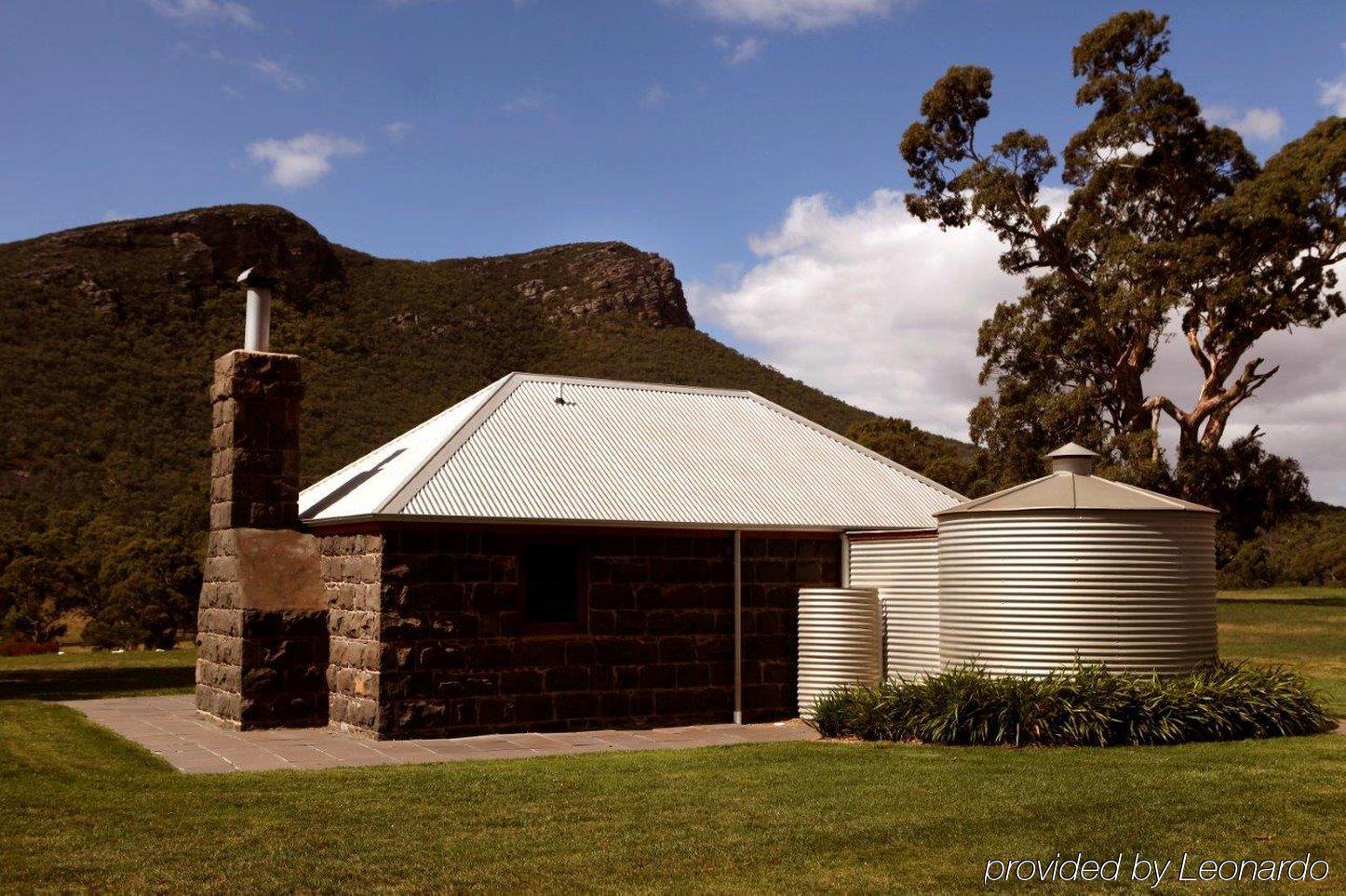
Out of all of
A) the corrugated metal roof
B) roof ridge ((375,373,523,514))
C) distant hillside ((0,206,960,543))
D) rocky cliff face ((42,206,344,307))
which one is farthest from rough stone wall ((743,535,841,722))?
rocky cliff face ((42,206,344,307))

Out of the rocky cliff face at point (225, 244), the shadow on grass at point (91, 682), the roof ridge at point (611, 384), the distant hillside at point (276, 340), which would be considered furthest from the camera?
the rocky cliff face at point (225, 244)

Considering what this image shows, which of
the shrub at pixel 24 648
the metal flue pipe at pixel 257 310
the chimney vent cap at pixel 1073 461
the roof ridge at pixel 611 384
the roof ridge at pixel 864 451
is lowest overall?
the shrub at pixel 24 648

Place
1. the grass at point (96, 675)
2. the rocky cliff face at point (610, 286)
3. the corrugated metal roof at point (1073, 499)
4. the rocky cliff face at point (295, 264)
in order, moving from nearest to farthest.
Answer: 1. the corrugated metal roof at point (1073, 499)
2. the grass at point (96, 675)
3. the rocky cliff face at point (295, 264)
4. the rocky cliff face at point (610, 286)

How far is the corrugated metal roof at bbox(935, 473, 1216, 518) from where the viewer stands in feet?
40.0

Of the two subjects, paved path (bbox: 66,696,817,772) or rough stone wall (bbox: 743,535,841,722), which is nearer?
paved path (bbox: 66,696,817,772)

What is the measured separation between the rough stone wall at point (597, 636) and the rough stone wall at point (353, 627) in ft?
0.53

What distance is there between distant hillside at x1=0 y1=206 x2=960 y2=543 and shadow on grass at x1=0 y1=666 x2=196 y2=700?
11.8 m

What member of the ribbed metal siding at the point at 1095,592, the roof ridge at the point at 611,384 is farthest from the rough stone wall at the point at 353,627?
the ribbed metal siding at the point at 1095,592

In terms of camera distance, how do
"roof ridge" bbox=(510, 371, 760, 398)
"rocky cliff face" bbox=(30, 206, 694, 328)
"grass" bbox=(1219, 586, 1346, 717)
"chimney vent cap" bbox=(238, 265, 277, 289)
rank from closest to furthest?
"chimney vent cap" bbox=(238, 265, 277, 289) → "roof ridge" bbox=(510, 371, 760, 398) → "grass" bbox=(1219, 586, 1346, 717) → "rocky cliff face" bbox=(30, 206, 694, 328)

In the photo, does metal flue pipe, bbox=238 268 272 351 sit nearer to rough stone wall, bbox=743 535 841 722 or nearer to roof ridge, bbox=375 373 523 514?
roof ridge, bbox=375 373 523 514

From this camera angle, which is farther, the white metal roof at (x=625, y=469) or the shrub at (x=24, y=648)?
the shrub at (x=24, y=648)

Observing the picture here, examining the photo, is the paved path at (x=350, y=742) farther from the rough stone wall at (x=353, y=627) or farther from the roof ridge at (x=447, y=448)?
the roof ridge at (x=447, y=448)

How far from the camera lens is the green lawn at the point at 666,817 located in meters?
7.13

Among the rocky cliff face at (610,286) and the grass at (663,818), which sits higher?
the rocky cliff face at (610,286)
